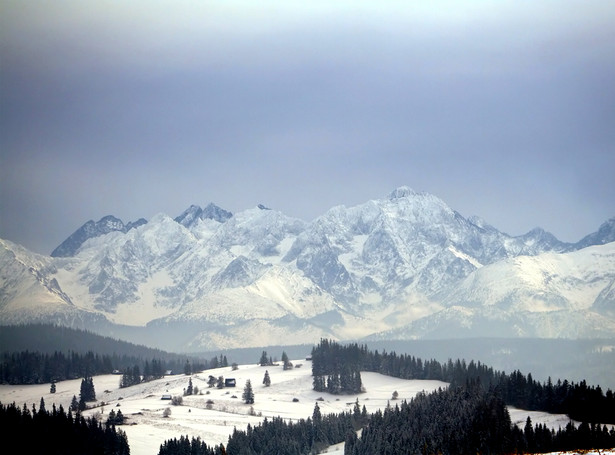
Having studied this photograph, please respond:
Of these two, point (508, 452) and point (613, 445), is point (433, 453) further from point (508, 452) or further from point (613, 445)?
point (613, 445)

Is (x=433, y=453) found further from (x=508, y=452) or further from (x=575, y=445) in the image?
(x=575, y=445)

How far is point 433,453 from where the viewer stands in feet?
640

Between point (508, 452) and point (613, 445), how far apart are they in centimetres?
2108

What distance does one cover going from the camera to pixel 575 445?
199 m

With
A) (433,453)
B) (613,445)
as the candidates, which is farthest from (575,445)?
(433,453)

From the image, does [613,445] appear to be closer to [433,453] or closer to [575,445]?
[575,445]

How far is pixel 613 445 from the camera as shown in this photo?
190m

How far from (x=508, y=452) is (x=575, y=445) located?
1356 cm

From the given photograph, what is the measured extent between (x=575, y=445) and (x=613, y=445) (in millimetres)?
10630

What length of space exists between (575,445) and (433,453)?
2954 cm

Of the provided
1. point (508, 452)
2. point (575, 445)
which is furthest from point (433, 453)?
point (575, 445)

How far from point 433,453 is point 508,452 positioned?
16.5 metres
